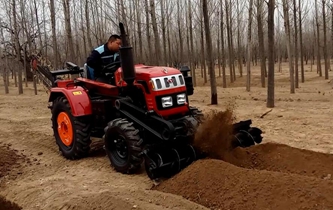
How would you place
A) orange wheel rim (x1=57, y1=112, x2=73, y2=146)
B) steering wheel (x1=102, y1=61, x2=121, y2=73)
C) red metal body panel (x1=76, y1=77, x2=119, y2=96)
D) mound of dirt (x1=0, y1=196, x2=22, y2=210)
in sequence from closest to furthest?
1. mound of dirt (x1=0, y1=196, x2=22, y2=210)
2. red metal body panel (x1=76, y1=77, x2=119, y2=96)
3. steering wheel (x1=102, y1=61, x2=121, y2=73)
4. orange wheel rim (x1=57, y1=112, x2=73, y2=146)

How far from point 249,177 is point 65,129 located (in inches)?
147

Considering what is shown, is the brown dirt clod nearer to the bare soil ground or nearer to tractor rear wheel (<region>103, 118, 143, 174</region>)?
the bare soil ground

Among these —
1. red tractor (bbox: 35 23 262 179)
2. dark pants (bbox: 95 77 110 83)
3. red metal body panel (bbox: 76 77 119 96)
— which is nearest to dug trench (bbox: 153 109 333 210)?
red tractor (bbox: 35 23 262 179)

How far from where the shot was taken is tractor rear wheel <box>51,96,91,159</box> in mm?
6477

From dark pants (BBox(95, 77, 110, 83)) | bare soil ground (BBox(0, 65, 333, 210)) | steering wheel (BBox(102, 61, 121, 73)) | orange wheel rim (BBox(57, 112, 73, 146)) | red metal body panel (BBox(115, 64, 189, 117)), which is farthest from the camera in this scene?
orange wheel rim (BBox(57, 112, 73, 146))

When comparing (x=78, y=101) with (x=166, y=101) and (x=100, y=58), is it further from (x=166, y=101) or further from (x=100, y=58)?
(x=166, y=101)

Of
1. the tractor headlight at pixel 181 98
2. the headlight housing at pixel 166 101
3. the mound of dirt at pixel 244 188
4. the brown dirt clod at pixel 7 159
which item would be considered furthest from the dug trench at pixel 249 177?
the brown dirt clod at pixel 7 159

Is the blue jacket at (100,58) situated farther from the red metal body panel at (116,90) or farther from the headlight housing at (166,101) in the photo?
the headlight housing at (166,101)

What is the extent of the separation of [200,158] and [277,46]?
47.3 metres

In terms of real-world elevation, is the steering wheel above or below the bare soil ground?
above

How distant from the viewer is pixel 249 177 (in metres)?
4.52

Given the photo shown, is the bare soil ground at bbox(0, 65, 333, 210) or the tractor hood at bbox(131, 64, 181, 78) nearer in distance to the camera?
the bare soil ground at bbox(0, 65, 333, 210)

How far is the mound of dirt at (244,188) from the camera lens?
153 inches

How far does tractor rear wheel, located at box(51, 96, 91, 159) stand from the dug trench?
6.42 feet
